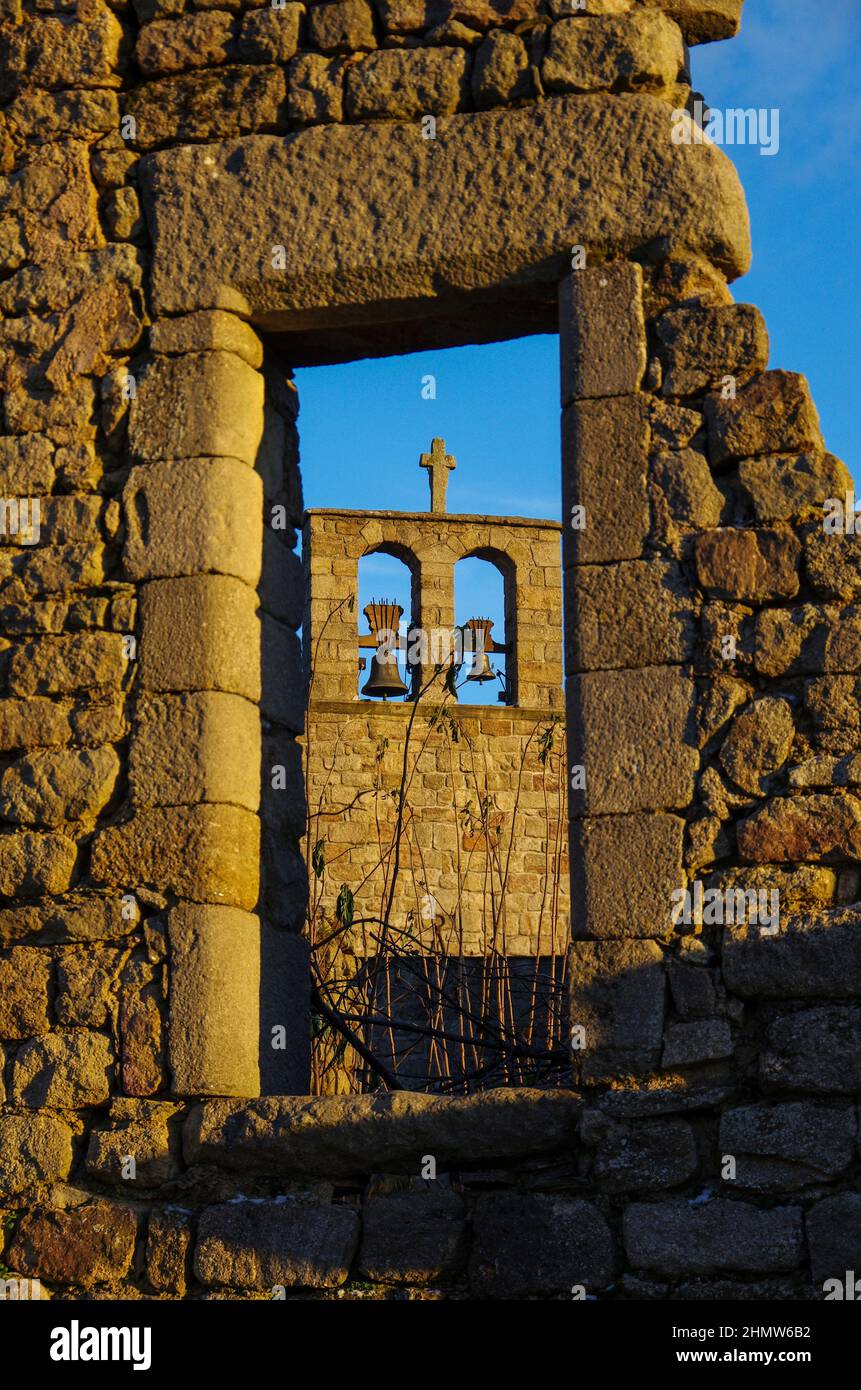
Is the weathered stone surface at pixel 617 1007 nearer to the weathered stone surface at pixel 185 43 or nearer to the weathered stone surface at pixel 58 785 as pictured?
the weathered stone surface at pixel 58 785

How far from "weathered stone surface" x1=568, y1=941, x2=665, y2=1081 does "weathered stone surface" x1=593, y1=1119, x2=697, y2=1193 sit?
13 cm

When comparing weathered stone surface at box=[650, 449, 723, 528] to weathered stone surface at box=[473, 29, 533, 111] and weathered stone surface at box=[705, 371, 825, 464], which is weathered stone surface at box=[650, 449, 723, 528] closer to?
weathered stone surface at box=[705, 371, 825, 464]

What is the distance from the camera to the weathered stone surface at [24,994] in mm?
4605

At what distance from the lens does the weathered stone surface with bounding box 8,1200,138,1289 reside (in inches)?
172

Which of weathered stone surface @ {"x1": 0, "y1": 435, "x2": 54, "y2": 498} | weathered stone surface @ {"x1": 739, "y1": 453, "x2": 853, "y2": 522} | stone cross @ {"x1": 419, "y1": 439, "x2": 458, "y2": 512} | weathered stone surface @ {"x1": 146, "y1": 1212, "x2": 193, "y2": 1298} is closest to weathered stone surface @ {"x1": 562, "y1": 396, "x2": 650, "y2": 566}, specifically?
weathered stone surface @ {"x1": 739, "y1": 453, "x2": 853, "y2": 522}

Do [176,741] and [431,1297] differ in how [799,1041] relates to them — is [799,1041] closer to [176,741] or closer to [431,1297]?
[431,1297]

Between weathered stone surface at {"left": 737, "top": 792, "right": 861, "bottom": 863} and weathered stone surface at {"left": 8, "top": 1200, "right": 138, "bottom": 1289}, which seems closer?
weathered stone surface at {"left": 737, "top": 792, "right": 861, "bottom": 863}

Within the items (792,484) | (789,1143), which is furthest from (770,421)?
(789,1143)

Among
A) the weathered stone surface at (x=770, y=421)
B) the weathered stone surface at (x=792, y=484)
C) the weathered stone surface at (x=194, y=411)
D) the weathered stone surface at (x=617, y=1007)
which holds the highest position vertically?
the weathered stone surface at (x=194, y=411)

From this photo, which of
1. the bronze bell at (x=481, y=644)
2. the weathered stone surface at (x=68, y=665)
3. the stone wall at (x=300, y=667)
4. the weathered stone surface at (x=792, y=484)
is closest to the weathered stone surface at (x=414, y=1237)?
the stone wall at (x=300, y=667)

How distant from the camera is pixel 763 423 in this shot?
14.6ft

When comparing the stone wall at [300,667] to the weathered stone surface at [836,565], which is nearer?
the stone wall at [300,667]

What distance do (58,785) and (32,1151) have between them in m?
0.93

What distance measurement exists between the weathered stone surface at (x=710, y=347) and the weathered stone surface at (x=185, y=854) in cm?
158
